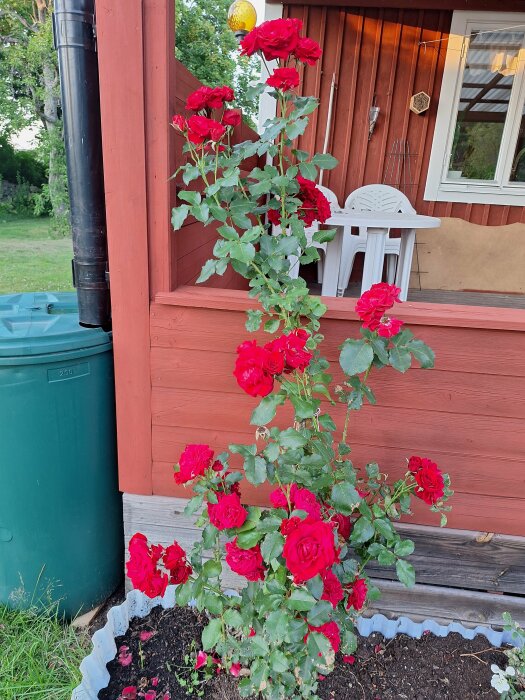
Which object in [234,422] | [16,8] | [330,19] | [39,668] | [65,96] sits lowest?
[39,668]

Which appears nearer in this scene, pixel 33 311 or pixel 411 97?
pixel 33 311

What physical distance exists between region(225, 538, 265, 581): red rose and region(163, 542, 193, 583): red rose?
195 mm

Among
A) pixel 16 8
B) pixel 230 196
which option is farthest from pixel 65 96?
pixel 16 8

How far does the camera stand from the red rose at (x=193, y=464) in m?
1.11

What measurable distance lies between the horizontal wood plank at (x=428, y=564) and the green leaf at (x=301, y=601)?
0.75 meters

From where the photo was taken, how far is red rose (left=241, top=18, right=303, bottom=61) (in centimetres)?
106

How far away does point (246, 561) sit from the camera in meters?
1.07

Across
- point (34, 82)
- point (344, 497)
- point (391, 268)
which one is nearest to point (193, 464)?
point (344, 497)

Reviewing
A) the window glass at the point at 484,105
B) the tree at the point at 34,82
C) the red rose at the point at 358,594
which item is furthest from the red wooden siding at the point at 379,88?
the tree at the point at 34,82

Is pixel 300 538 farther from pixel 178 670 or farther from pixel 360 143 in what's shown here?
pixel 360 143

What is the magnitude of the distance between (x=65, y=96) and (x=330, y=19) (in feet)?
9.88

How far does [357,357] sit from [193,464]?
431 millimetres

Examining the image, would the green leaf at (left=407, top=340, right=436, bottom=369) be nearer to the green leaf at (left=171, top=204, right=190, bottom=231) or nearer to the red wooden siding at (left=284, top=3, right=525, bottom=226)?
the green leaf at (left=171, top=204, right=190, bottom=231)

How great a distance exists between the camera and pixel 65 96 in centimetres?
144
